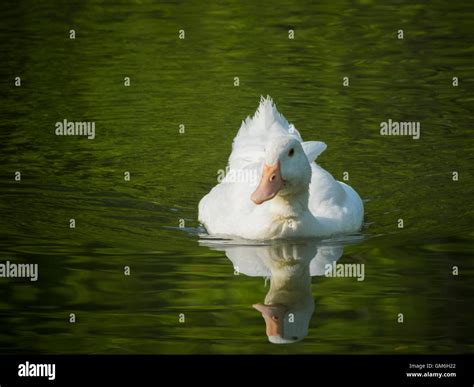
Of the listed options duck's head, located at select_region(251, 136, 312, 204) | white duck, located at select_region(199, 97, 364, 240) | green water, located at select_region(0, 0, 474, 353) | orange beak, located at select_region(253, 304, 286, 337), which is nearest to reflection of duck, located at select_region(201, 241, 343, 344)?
orange beak, located at select_region(253, 304, 286, 337)

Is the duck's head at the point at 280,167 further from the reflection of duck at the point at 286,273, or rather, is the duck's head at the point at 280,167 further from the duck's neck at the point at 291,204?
the reflection of duck at the point at 286,273

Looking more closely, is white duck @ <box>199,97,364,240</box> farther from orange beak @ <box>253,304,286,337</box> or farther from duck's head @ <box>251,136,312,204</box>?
orange beak @ <box>253,304,286,337</box>

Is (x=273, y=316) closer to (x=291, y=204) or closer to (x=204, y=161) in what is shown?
(x=291, y=204)

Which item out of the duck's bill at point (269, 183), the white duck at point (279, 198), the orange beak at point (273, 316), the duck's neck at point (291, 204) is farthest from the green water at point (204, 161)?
the duck's bill at point (269, 183)

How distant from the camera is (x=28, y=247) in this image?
14.3 metres

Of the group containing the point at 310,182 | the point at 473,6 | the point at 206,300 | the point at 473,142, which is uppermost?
the point at 473,6

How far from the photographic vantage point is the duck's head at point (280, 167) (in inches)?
547

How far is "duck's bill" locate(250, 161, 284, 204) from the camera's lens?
13.9 meters

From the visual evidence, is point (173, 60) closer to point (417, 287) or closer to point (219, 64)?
point (219, 64)

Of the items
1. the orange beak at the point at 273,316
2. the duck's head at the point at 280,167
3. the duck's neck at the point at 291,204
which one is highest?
the duck's head at the point at 280,167

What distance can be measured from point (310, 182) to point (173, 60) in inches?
361

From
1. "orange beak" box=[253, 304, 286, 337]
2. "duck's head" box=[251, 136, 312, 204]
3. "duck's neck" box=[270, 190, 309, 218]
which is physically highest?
"duck's head" box=[251, 136, 312, 204]

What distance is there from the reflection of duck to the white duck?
0.26 meters

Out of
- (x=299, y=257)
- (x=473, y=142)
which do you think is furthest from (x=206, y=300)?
(x=473, y=142)
